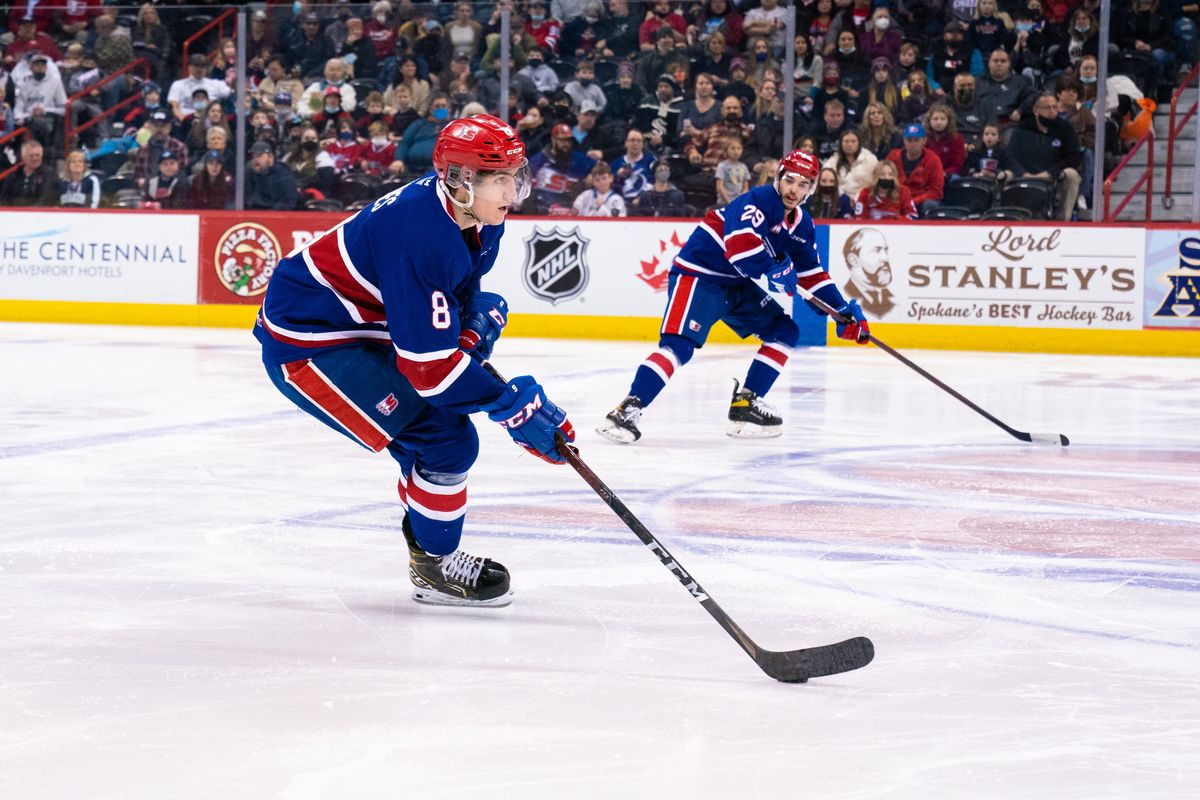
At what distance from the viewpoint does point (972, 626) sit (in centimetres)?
295

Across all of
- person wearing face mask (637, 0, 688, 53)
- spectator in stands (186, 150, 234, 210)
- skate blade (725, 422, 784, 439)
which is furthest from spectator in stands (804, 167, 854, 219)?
skate blade (725, 422, 784, 439)

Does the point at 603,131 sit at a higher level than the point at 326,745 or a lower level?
higher

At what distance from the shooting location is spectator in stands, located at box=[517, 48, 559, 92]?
10461mm

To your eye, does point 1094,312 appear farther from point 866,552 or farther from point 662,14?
point 866,552

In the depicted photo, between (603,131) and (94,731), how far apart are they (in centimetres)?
841

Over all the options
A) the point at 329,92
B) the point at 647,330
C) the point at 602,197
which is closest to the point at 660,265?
the point at 647,330

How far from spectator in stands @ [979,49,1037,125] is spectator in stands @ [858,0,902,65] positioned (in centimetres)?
52

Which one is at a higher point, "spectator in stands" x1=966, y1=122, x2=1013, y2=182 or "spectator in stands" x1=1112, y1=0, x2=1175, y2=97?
"spectator in stands" x1=1112, y1=0, x2=1175, y2=97

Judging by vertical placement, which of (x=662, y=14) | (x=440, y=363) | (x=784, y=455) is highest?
(x=662, y=14)

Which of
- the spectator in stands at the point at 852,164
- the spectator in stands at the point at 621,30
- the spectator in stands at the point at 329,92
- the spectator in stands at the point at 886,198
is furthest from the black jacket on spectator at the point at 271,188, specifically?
the spectator in stands at the point at 886,198

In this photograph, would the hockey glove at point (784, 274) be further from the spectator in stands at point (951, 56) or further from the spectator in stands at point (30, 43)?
the spectator in stands at point (30, 43)

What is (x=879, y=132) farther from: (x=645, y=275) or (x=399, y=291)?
(x=399, y=291)

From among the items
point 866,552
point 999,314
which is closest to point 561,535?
point 866,552

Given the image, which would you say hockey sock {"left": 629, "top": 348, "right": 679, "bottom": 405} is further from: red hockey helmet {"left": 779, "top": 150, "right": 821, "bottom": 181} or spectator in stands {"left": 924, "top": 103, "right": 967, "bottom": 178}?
spectator in stands {"left": 924, "top": 103, "right": 967, "bottom": 178}
